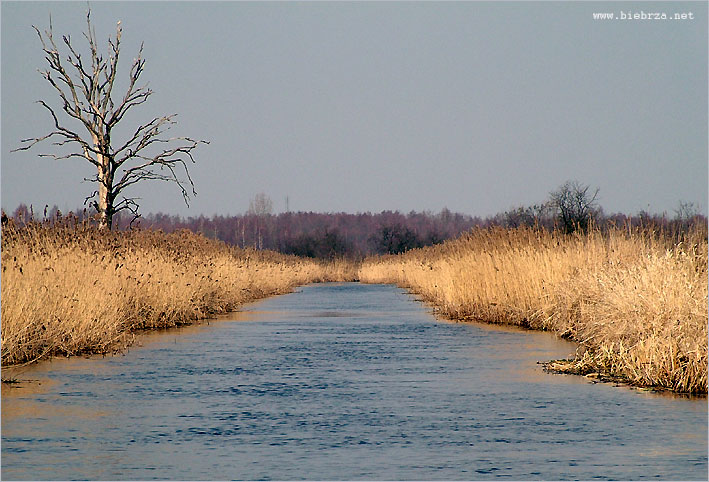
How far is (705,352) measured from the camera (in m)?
10.7

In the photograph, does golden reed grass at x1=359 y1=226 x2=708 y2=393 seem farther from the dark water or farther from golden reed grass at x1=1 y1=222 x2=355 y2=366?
golden reed grass at x1=1 y1=222 x2=355 y2=366

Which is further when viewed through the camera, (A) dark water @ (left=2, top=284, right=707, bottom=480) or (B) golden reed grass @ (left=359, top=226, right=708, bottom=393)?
(B) golden reed grass @ (left=359, top=226, right=708, bottom=393)

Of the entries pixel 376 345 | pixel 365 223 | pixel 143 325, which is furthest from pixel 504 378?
pixel 365 223

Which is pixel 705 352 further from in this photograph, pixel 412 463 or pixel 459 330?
pixel 459 330

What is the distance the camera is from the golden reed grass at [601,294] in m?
11.4

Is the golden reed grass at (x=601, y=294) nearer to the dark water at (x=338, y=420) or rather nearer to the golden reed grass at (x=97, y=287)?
the dark water at (x=338, y=420)

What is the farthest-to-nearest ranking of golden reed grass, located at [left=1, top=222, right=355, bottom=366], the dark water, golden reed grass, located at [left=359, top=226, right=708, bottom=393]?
golden reed grass, located at [left=1, top=222, right=355, bottom=366] → golden reed grass, located at [left=359, top=226, right=708, bottom=393] → the dark water

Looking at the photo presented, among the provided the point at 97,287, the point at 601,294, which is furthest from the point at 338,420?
the point at 97,287

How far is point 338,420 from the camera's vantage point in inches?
363

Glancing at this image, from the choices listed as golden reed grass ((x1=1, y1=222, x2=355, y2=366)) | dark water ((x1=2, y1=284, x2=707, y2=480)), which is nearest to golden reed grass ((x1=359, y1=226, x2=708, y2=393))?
dark water ((x1=2, y1=284, x2=707, y2=480))

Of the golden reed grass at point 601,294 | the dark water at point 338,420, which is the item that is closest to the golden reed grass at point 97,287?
the dark water at point 338,420

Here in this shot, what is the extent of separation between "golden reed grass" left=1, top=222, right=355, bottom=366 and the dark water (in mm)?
671

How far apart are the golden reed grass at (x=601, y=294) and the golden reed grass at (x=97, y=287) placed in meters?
6.54

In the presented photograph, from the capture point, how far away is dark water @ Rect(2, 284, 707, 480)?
7.25 m
